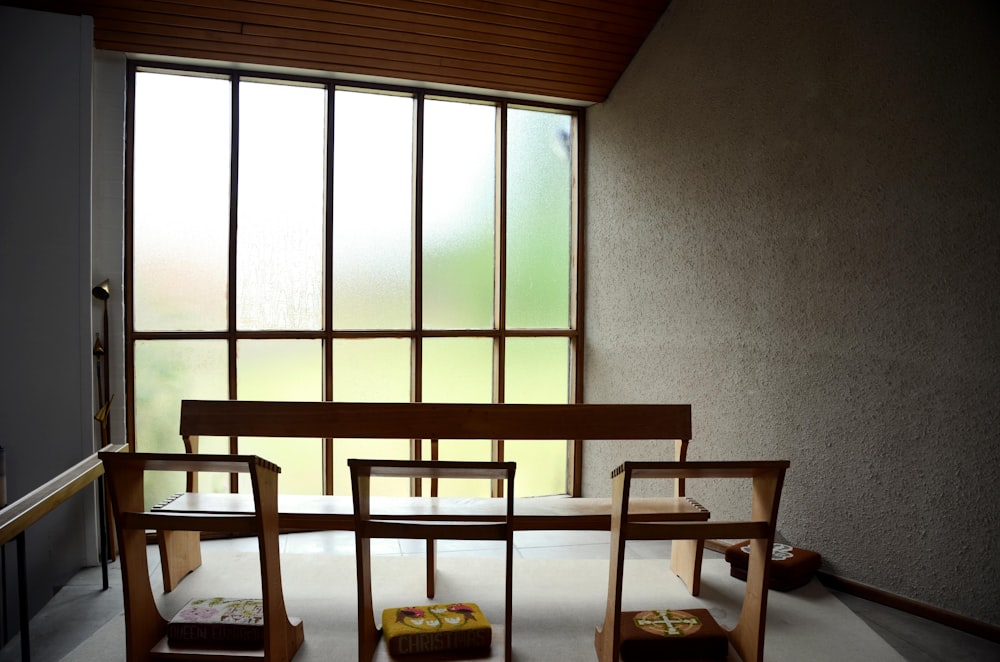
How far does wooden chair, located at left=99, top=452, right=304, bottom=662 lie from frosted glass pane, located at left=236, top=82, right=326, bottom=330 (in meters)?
2.28

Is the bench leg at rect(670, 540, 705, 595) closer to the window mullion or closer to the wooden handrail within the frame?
the wooden handrail

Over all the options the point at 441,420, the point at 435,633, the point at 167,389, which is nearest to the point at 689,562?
the point at 441,420

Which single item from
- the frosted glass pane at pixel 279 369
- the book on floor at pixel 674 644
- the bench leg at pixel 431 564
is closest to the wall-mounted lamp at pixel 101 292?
the frosted glass pane at pixel 279 369

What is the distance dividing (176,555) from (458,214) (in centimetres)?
274

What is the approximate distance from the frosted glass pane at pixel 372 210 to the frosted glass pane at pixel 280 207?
4.9 inches

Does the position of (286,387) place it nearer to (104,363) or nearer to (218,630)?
(104,363)

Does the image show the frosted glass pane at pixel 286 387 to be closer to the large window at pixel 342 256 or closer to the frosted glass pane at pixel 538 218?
the large window at pixel 342 256

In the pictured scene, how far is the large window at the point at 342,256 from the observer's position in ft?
15.1

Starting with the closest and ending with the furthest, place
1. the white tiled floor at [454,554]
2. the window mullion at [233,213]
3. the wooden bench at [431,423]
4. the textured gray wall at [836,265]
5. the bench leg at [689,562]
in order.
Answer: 1. the white tiled floor at [454,554]
2. the textured gray wall at [836,265]
3. the bench leg at [689,562]
4. the wooden bench at [431,423]
5. the window mullion at [233,213]

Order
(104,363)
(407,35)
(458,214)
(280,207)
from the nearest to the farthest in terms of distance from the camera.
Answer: (104,363) < (407,35) < (280,207) < (458,214)

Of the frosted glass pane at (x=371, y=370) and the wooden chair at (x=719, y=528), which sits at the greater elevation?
the frosted glass pane at (x=371, y=370)

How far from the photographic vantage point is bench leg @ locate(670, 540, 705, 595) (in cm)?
354

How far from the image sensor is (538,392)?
5527mm

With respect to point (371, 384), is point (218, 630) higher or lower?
lower
